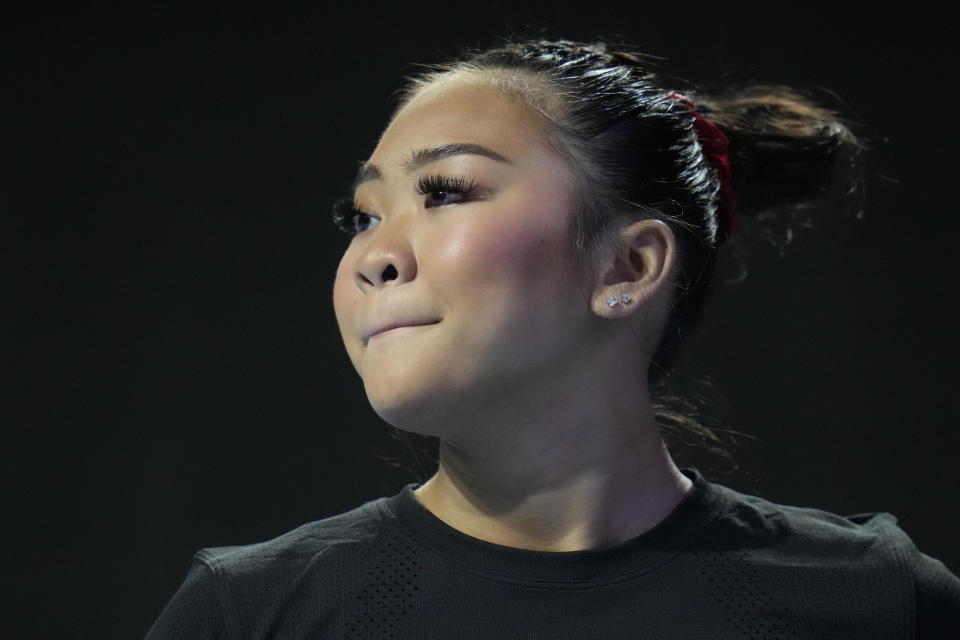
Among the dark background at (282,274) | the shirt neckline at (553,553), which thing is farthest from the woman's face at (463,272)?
the dark background at (282,274)

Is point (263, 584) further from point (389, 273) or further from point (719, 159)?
point (719, 159)

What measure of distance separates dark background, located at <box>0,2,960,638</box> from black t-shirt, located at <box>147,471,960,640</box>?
505 mm

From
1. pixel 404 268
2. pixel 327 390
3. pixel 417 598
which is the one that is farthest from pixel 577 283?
pixel 327 390

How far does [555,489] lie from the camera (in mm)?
1317

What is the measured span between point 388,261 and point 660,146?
387 millimetres

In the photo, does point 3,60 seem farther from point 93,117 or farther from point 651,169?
point 651,169

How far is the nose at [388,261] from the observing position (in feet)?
3.99

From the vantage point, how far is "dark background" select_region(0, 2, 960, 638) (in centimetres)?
195

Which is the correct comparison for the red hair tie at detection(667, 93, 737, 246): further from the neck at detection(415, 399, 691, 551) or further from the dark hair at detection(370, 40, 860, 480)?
the neck at detection(415, 399, 691, 551)

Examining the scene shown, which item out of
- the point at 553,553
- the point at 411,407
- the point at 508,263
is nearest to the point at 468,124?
the point at 508,263

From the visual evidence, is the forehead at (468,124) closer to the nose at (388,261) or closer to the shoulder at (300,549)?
the nose at (388,261)

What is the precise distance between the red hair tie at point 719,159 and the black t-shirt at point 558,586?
0.34 meters

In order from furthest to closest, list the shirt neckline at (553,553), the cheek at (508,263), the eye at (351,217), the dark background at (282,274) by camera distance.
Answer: the dark background at (282,274)
the eye at (351,217)
the shirt neckline at (553,553)
the cheek at (508,263)

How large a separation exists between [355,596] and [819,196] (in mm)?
851
